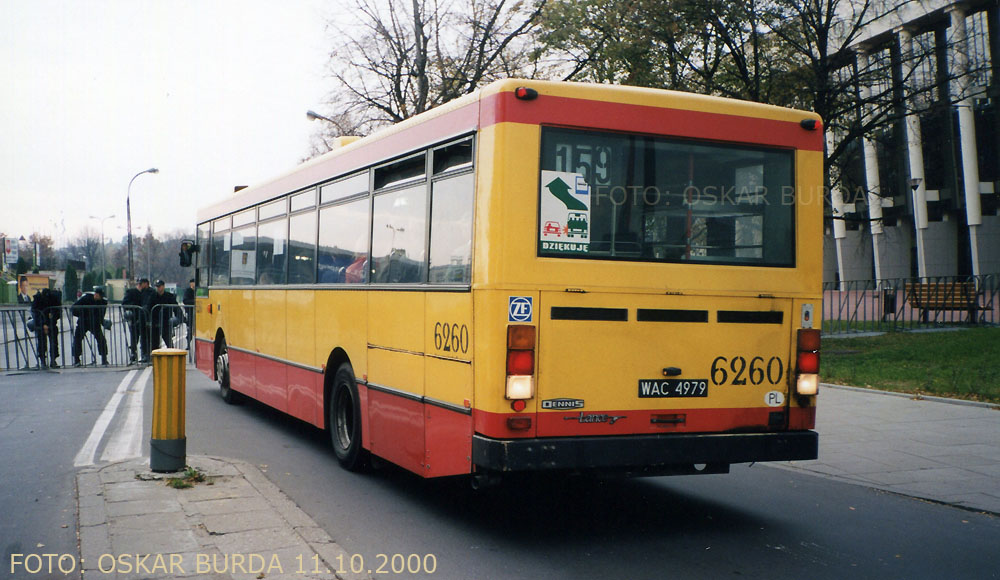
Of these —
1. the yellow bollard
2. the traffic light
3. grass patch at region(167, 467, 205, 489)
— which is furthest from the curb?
the traffic light

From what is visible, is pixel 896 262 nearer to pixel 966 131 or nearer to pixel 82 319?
pixel 966 131

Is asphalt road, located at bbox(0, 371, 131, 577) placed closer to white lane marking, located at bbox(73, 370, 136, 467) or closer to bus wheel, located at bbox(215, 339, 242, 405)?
white lane marking, located at bbox(73, 370, 136, 467)

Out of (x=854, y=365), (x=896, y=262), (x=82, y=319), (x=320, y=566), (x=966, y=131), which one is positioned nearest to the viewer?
(x=320, y=566)

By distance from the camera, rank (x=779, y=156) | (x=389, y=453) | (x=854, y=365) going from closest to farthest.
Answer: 1. (x=779, y=156)
2. (x=389, y=453)
3. (x=854, y=365)

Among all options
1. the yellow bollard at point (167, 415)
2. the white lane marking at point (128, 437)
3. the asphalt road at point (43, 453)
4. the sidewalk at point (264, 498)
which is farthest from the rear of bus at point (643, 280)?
the white lane marking at point (128, 437)

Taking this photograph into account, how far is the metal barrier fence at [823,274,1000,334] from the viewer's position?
24016 millimetres

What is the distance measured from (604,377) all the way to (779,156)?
6.96 ft

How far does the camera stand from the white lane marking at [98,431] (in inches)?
338

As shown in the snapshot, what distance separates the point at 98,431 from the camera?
10352mm

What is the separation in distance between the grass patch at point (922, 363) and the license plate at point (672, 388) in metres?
7.86

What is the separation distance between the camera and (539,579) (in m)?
5.27

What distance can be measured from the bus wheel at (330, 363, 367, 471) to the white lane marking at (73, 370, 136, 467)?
7.13ft

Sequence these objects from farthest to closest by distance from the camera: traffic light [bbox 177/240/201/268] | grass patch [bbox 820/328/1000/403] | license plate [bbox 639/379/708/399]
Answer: traffic light [bbox 177/240/201/268], grass patch [bbox 820/328/1000/403], license plate [bbox 639/379/708/399]

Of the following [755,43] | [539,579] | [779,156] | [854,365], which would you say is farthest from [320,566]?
[755,43]
